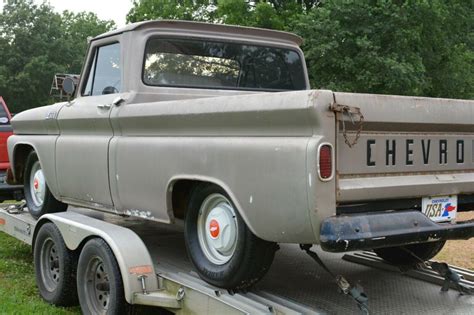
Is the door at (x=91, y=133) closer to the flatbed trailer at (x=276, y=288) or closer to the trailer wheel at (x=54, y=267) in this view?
the flatbed trailer at (x=276, y=288)

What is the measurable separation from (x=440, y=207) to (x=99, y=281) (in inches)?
95.8

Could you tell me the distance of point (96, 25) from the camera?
53719 mm

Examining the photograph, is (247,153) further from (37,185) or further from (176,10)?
(176,10)

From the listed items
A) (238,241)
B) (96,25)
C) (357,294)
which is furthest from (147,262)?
(96,25)

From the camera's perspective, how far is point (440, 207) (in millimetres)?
3627

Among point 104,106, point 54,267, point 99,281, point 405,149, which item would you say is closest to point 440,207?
point 405,149

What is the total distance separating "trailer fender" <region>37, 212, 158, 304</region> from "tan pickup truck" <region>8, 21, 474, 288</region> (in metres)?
0.21

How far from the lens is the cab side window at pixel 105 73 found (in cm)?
488

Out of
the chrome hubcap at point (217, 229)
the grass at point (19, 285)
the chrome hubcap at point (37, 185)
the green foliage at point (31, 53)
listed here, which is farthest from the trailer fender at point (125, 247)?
the green foliage at point (31, 53)

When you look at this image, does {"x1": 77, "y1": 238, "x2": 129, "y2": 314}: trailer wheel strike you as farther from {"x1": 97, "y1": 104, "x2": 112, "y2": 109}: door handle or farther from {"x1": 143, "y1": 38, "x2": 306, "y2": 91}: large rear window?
{"x1": 143, "y1": 38, "x2": 306, "y2": 91}: large rear window

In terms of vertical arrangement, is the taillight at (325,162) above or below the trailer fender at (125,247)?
above

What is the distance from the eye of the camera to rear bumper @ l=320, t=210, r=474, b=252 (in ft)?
9.64

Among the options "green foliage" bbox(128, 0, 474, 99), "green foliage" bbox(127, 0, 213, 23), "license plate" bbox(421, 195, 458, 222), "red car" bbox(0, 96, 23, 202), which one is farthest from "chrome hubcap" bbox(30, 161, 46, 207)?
"green foliage" bbox(127, 0, 213, 23)

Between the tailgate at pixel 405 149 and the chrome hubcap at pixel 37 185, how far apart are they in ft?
12.0
